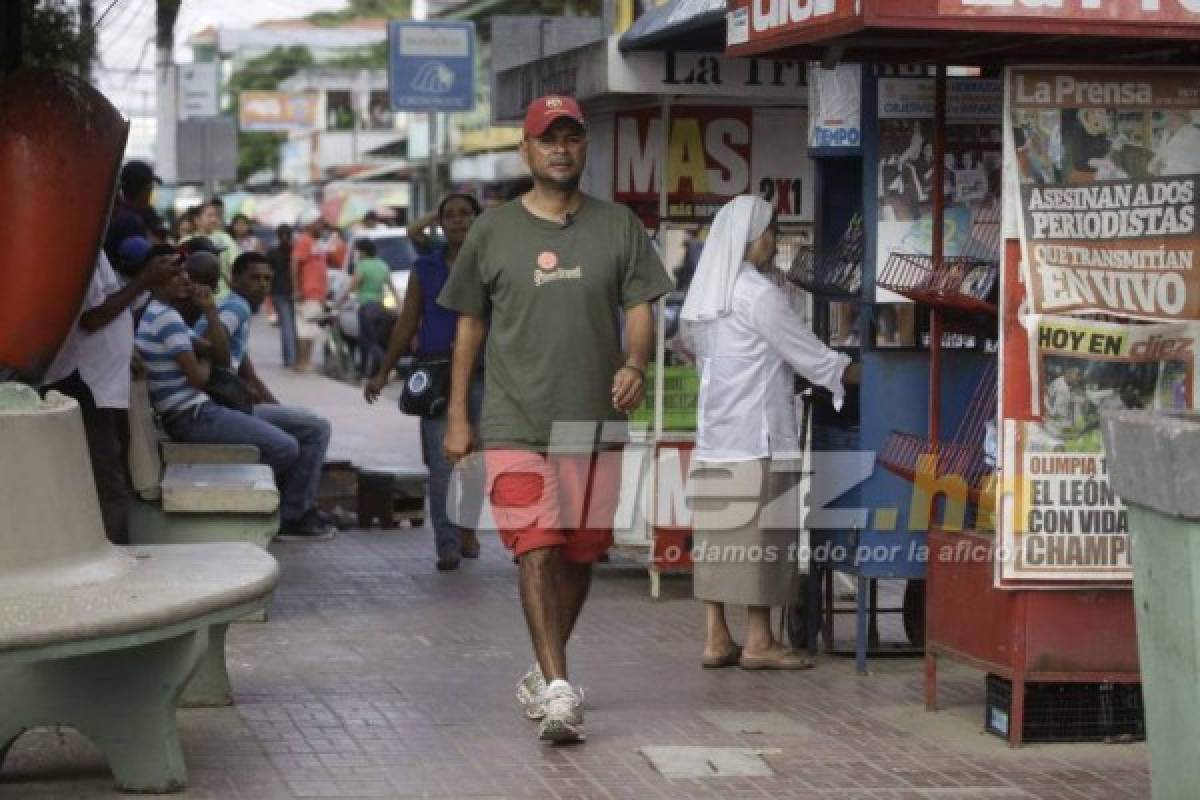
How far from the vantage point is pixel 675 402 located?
11.8 meters

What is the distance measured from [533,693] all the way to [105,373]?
2530 millimetres

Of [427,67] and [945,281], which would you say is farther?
[427,67]

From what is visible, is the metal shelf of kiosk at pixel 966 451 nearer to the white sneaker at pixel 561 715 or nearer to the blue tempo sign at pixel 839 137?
the blue tempo sign at pixel 839 137

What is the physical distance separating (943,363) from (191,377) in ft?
14.4

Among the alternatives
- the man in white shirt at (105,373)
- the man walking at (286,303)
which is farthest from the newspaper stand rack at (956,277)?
the man walking at (286,303)

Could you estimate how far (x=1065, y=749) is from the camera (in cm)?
788

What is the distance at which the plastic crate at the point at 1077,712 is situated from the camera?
793cm

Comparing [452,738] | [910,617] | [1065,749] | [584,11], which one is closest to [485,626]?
[910,617]

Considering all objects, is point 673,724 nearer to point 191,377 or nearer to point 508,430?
point 508,430

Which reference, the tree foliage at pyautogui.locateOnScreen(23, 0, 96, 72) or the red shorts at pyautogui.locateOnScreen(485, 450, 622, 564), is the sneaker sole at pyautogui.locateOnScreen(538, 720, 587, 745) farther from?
the tree foliage at pyautogui.locateOnScreen(23, 0, 96, 72)

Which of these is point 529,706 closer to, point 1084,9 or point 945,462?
point 945,462

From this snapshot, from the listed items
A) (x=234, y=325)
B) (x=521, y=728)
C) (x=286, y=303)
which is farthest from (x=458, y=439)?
(x=286, y=303)

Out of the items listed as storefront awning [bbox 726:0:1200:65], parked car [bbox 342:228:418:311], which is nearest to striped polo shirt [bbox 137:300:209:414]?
storefront awning [bbox 726:0:1200:65]

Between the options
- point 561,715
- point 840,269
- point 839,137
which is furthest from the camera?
point 840,269
